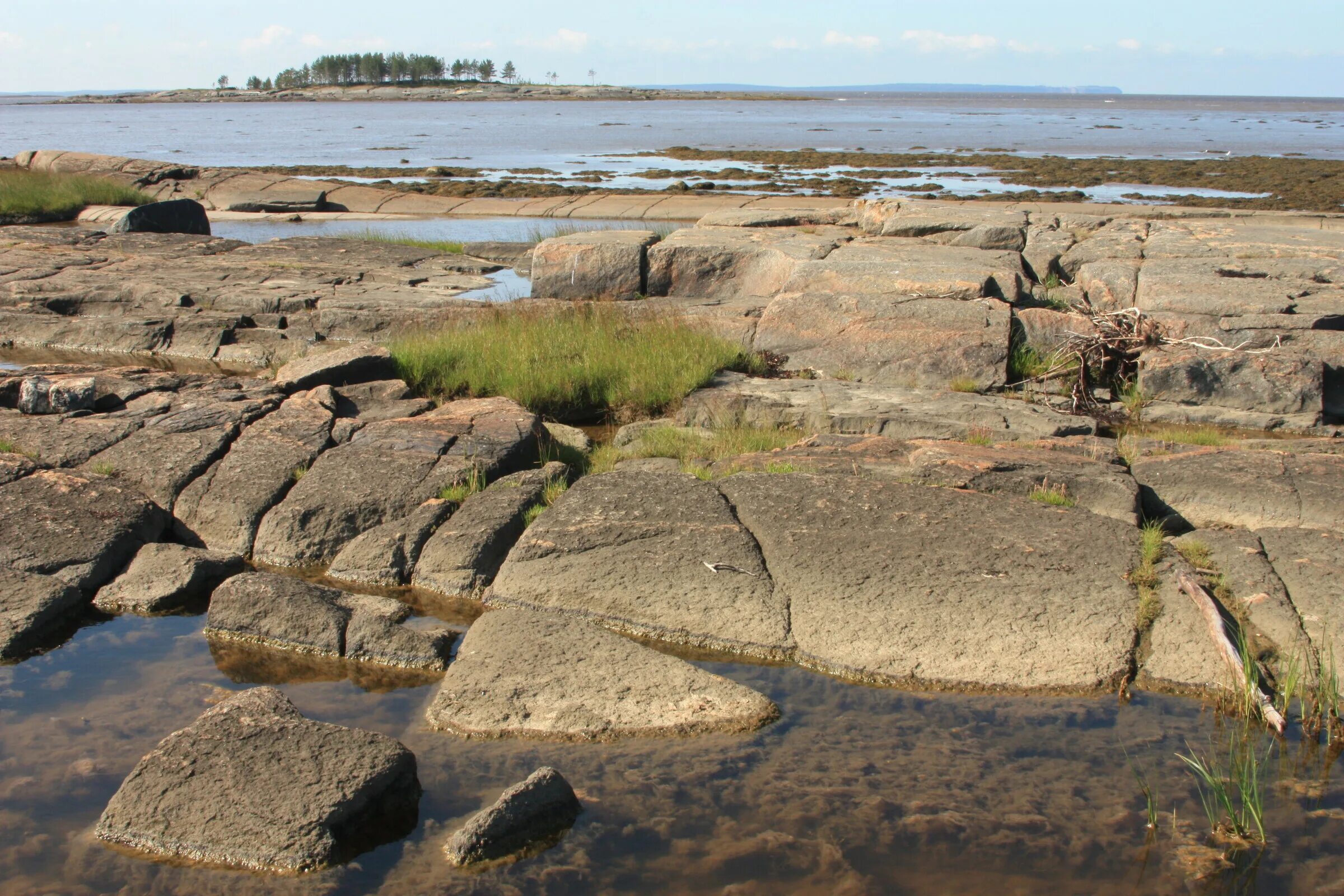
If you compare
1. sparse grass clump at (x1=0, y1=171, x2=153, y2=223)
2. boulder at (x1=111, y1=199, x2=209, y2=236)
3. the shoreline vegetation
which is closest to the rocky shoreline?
boulder at (x1=111, y1=199, x2=209, y2=236)

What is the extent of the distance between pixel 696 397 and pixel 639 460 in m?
1.08

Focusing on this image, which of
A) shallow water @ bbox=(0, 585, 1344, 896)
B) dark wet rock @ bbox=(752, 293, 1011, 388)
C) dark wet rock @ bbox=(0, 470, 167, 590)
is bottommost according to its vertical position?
A: shallow water @ bbox=(0, 585, 1344, 896)

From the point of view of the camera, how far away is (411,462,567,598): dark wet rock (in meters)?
4.83

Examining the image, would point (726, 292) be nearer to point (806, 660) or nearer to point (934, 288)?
point (934, 288)

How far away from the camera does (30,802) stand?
11.0 ft

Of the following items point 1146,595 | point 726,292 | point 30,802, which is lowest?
point 30,802

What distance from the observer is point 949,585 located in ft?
14.1

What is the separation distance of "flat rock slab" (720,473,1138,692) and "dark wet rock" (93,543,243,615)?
243cm

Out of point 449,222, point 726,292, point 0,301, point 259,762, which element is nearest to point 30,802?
point 259,762

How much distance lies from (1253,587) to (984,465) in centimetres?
137

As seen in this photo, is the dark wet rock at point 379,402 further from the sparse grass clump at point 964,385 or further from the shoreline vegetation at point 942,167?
the shoreline vegetation at point 942,167

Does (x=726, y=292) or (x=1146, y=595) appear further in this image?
(x=726, y=292)

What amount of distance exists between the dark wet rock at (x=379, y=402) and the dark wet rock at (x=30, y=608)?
1.96 m

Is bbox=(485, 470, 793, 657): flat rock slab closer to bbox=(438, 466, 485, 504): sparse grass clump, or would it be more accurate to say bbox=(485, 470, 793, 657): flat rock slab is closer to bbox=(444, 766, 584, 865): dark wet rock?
bbox=(438, 466, 485, 504): sparse grass clump
